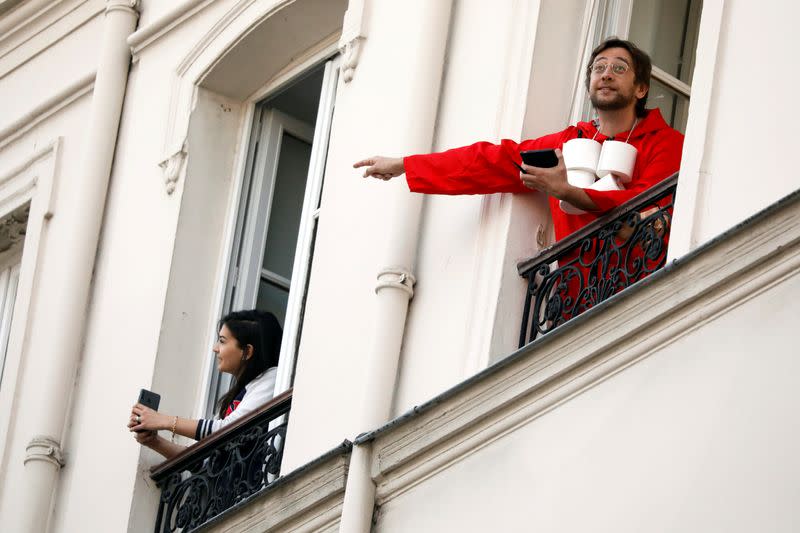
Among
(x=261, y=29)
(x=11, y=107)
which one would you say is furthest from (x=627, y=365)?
(x=11, y=107)

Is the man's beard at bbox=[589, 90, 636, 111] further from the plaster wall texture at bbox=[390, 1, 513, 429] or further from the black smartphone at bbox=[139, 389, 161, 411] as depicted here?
the black smartphone at bbox=[139, 389, 161, 411]

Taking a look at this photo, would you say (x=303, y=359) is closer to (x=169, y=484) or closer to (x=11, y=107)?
(x=169, y=484)

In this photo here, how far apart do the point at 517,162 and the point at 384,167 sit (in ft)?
1.67

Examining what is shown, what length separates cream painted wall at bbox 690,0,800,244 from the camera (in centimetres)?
702

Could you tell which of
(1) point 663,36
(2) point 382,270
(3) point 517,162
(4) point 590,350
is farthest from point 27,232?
(4) point 590,350

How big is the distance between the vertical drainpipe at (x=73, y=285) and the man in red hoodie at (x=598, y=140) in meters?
2.62

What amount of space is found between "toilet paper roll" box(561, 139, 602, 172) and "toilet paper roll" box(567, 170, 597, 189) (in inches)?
0.5

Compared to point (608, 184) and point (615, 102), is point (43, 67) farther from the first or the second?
point (608, 184)

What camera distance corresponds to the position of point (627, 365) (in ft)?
23.0

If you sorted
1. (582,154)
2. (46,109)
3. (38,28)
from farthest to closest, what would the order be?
(38,28)
(46,109)
(582,154)

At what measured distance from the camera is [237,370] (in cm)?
955

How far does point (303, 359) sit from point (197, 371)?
4.44 feet

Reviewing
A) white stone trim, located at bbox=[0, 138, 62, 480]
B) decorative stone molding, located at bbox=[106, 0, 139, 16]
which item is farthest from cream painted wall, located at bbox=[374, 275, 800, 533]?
decorative stone molding, located at bbox=[106, 0, 139, 16]

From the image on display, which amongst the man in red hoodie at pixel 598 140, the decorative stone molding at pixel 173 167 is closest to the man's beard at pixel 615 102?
the man in red hoodie at pixel 598 140
